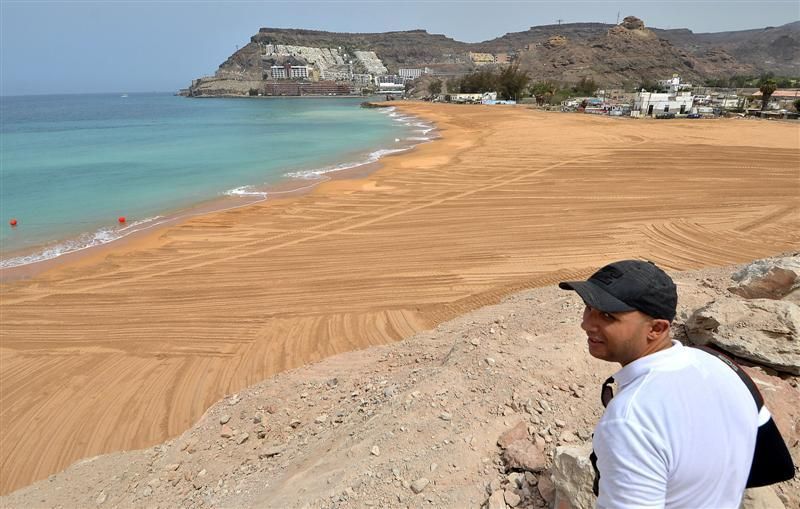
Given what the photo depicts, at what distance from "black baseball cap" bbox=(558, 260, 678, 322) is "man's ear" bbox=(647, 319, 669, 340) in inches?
0.8

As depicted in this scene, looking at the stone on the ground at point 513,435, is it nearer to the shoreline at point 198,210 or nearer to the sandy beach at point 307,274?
the sandy beach at point 307,274

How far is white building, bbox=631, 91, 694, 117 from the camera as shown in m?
49.3

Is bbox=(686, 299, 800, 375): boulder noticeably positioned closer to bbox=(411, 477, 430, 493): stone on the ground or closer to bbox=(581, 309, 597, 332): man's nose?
bbox=(411, 477, 430, 493): stone on the ground

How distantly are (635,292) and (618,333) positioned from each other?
0.18m

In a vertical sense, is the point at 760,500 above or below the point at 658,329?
below

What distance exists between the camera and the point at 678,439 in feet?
4.62

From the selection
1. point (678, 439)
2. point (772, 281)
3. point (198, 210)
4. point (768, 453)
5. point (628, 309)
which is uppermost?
point (628, 309)

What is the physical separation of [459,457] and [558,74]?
535ft

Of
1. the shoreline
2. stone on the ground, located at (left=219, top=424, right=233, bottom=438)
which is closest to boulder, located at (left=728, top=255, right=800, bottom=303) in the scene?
stone on the ground, located at (left=219, top=424, right=233, bottom=438)

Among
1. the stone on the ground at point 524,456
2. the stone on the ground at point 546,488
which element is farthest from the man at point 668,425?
the stone on the ground at point 524,456

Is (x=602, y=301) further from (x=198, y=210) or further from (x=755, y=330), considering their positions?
(x=198, y=210)

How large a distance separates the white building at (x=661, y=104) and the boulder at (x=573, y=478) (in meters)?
54.7

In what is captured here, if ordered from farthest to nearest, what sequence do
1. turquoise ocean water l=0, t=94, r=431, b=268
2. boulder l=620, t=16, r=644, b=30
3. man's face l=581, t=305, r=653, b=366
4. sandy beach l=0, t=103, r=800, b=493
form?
boulder l=620, t=16, r=644, b=30, turquoise ocean water l=0, t=94, r=431, b=268, sandy beach l=0, t=103, r=800, b=493, man's face l=581, t=305, r=653, b=366

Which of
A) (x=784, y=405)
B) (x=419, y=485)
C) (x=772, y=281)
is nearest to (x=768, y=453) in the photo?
(x=784, y=405)
